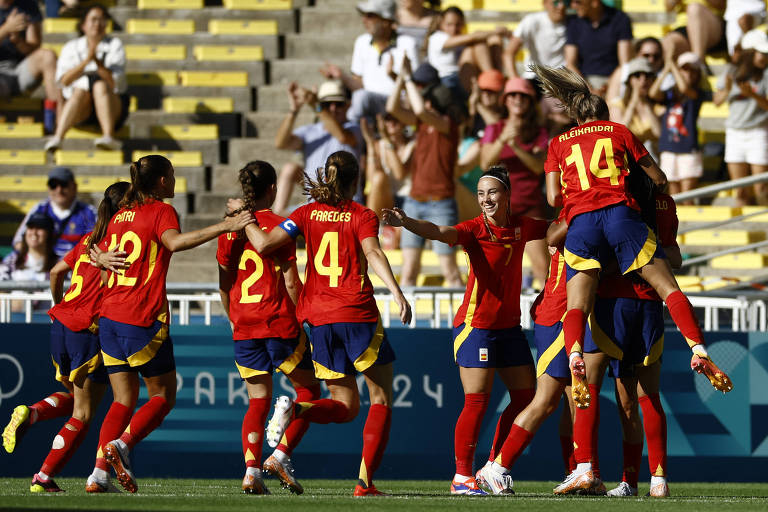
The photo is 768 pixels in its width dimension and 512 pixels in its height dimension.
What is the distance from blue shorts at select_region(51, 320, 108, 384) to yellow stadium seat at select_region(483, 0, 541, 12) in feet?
34.0

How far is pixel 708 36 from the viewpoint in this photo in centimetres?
1591

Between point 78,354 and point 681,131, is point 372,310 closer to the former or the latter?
point 78,354

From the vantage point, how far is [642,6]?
685 inches

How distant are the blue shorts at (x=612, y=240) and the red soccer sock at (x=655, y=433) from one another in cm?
83

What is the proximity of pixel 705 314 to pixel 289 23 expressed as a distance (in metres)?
8.56

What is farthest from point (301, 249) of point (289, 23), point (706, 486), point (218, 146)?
point (706, 486)

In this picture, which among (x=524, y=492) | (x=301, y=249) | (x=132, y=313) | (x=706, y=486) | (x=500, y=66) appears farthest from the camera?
(x=500, y=66)

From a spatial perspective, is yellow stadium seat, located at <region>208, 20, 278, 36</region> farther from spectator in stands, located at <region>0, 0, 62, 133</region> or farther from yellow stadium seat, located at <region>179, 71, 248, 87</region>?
spectator in stands, located at <region>0, 0, 62, 133</region>

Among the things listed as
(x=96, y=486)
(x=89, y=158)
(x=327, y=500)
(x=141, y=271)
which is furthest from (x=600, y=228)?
(x=89, y=158)

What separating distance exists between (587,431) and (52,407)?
132 inches

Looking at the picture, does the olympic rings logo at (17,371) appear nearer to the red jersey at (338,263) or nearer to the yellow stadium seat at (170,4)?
the red jersey at (338,263)

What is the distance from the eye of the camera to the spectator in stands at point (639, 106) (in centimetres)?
1425

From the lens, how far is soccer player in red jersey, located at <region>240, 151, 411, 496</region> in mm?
7789

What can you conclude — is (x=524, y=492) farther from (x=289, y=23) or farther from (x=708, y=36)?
(x=289, y=23)
